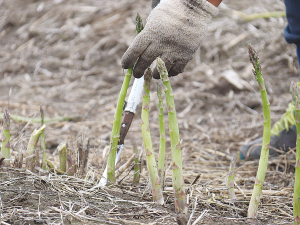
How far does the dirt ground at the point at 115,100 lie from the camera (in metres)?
1.30

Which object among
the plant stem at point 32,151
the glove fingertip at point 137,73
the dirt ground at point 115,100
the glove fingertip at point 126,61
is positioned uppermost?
the glove fingertip at point 126,61

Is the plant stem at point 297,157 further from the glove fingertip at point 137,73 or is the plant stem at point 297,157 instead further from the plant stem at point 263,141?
the glove fingertip at point 137,73

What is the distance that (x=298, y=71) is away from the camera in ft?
14.0

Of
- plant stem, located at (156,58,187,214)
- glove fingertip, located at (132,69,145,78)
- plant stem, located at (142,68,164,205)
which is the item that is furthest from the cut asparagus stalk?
plant stem, located at (156,58,187,214)

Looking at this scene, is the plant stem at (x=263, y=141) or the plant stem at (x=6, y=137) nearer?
the plant stem at (x=263, y=141)

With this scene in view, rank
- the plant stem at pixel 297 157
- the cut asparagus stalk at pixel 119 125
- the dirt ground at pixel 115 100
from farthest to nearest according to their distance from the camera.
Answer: the cut asparagus stalk at pixel 119 125, the dirt ground at pixel 115 100, the plant stem at pixel 297 157

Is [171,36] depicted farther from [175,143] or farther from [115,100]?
[115,100]

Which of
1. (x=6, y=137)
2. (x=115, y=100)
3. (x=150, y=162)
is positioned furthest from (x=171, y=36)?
(x=115, y=100)

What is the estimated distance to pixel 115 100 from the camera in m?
3.99

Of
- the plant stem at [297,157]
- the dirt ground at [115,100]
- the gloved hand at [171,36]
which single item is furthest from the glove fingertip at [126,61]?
the plant stem at [297,157]

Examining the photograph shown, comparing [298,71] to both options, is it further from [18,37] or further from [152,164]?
[18,37]

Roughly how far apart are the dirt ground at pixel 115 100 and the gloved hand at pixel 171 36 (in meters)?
0.56

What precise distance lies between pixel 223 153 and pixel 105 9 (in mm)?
4302

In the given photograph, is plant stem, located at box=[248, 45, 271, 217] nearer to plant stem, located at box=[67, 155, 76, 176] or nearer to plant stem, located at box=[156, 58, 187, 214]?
plant stem, located at box=[156, 58, 187, 214]
